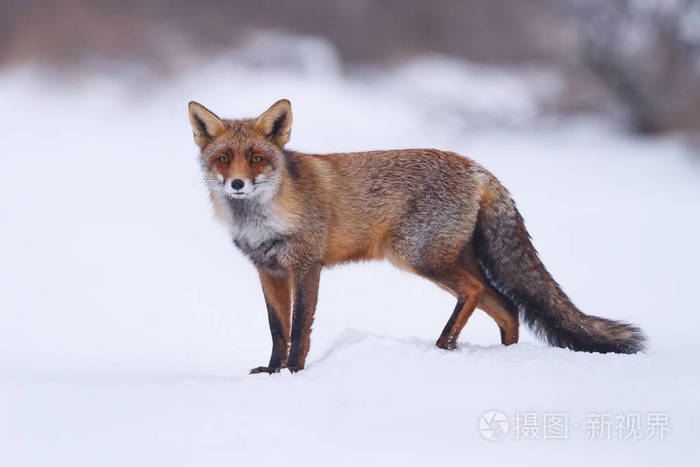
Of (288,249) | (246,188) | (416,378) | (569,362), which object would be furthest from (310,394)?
(569,362)

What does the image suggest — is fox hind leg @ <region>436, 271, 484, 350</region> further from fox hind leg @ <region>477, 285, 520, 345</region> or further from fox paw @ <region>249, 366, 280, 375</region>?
fox paw @ <region>249, 366, 280, 375</region>

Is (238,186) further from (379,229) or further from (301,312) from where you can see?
(379,229)

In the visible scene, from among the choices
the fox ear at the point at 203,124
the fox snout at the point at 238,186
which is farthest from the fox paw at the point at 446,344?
the fox ear at the point at 203,124

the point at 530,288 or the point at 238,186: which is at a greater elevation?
the point at 238,186

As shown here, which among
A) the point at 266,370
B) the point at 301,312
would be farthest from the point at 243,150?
the point at 266,370

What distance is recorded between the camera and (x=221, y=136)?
3998 millimetres

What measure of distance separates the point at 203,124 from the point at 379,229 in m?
1.11

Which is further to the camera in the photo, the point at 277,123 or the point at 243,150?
the point at 277,123

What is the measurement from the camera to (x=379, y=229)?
13.8 feet

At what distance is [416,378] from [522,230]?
1203mm

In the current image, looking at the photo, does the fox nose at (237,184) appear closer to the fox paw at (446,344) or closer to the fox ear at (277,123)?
the fox ear at (277,123)

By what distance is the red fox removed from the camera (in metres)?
3.96

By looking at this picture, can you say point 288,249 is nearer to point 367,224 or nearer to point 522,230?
point 367,224

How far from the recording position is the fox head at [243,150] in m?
3.78
